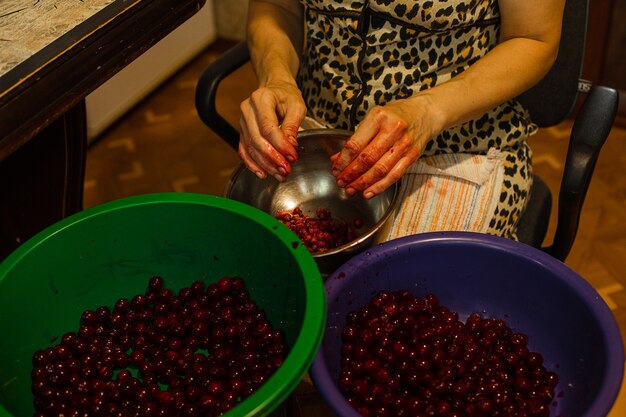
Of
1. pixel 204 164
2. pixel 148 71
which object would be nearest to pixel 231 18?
pixel 148 71

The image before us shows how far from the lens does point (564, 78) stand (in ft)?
4.51

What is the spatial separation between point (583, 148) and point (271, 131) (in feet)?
1.73

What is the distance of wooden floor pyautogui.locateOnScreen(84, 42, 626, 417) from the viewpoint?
219 cm

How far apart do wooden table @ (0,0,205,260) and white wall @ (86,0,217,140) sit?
1181 mm

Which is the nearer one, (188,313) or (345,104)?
(188,313)

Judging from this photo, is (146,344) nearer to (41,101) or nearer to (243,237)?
(243,237)

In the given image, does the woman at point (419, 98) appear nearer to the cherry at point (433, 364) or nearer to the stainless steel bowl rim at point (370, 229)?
the stainless steel bowl rim at point (370, 229)

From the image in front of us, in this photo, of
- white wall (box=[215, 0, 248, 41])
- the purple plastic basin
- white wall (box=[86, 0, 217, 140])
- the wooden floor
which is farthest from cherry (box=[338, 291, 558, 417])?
white wall (box=[215, 0, 248, 41])

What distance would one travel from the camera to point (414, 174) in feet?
4.50

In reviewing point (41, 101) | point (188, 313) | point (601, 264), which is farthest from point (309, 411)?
point (601, 264)

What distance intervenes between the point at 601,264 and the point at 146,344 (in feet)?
5.06

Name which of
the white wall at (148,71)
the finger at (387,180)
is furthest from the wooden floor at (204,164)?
the finger at (387,180)

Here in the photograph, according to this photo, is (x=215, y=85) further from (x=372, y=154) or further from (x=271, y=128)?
(x=372, y=154)

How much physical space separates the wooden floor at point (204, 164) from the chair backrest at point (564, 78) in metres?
0.80
